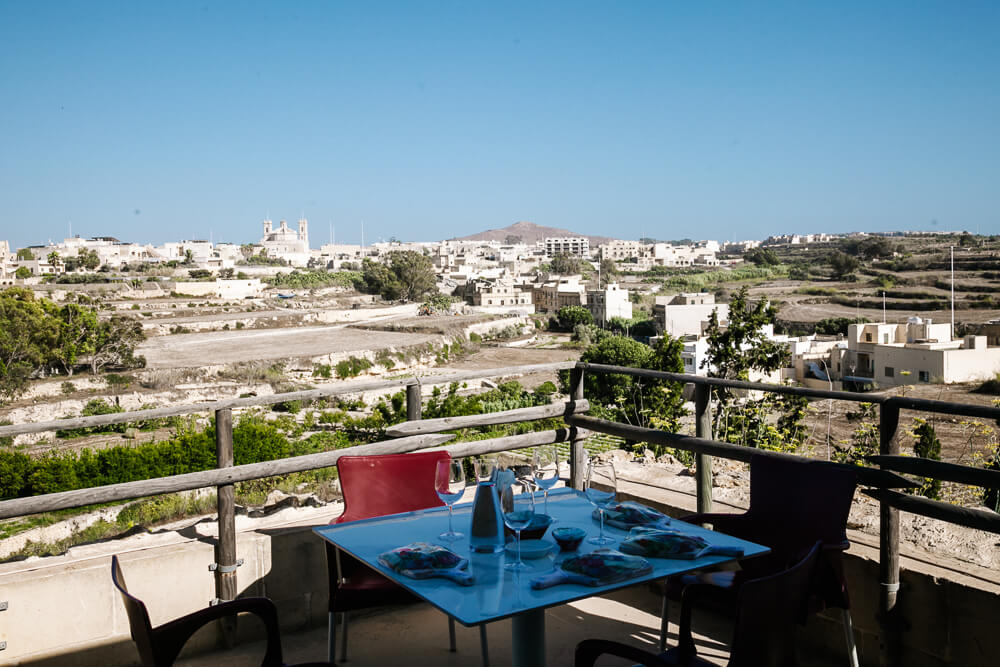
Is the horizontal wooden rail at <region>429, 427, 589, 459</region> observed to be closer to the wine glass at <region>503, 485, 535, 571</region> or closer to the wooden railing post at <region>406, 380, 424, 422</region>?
the wooden railing post at <region>406, 380, 424, 422</region>

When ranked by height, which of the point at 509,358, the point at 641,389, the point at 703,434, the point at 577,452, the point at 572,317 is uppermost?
the point at 703,434

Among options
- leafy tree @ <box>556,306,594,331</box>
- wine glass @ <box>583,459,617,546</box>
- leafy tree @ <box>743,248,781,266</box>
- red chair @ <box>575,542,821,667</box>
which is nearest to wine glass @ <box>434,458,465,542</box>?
wine glass @ <box>583,459,617,546</box>

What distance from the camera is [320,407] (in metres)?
18.2

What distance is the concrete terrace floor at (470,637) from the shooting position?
2.79 m

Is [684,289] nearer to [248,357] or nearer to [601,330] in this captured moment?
[601,330]

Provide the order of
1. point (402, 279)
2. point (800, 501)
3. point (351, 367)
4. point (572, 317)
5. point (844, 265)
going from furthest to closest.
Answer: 1. point (844, 265)
2. point (402, 279)
3. point (572, 317)
4. point (351, 367)
5. point (800, 501)

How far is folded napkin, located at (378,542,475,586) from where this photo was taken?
1.73 meters

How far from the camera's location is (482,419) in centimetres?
344

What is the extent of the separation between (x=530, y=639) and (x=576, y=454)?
5.89 feet

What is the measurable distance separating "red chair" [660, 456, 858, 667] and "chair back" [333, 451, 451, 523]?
92cm

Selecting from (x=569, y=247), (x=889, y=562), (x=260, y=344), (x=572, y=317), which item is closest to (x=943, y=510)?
(x=889, y=562)

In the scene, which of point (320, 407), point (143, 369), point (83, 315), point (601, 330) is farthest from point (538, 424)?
point (601, 330)

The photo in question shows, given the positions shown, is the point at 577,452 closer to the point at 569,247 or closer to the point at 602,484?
the point at 602,484

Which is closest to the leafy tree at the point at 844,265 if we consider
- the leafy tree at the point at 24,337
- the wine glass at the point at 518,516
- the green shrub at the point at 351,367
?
the green shrub at the point at 351,367
